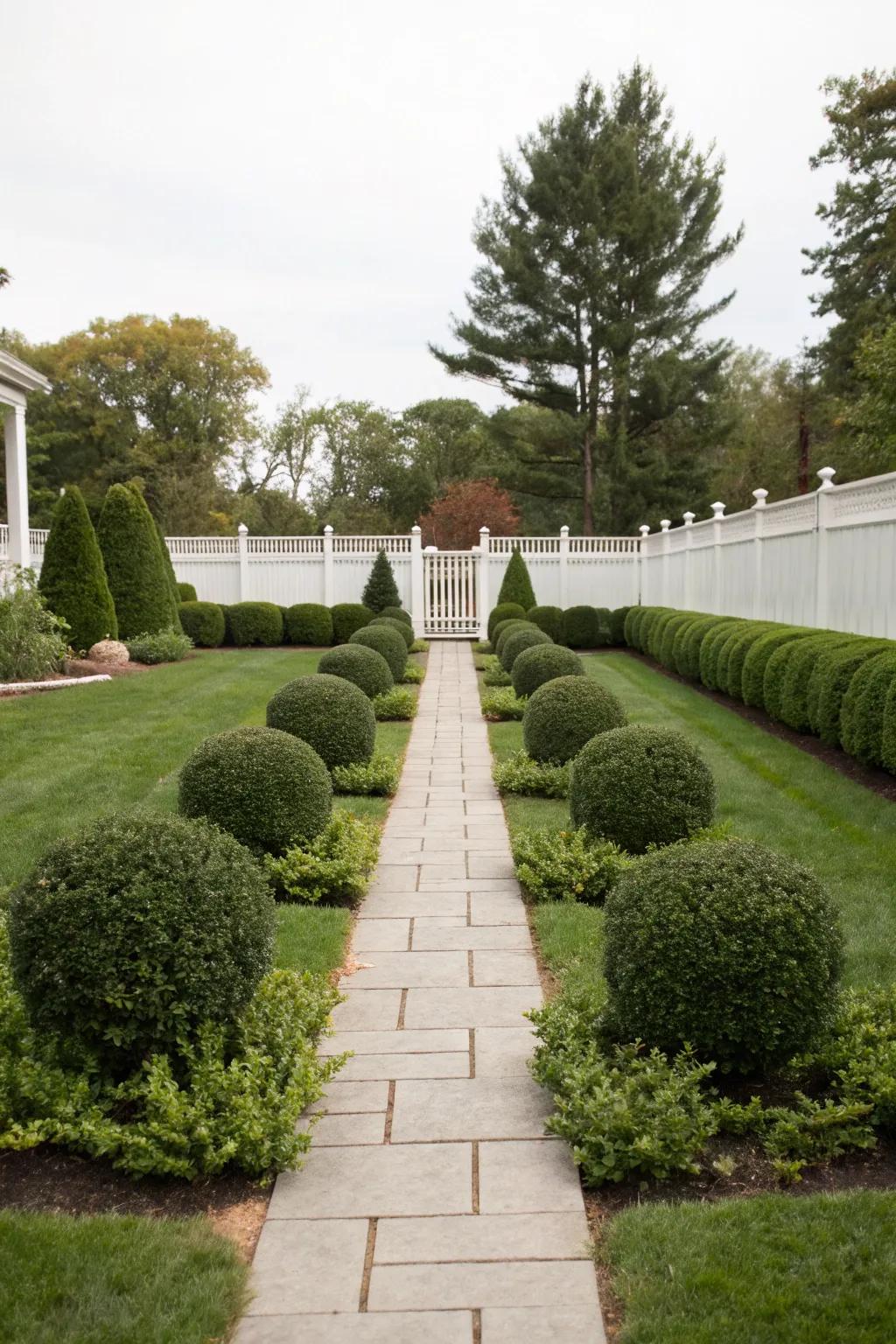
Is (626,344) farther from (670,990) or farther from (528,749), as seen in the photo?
(670,990)

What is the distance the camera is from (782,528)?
37.7 feet

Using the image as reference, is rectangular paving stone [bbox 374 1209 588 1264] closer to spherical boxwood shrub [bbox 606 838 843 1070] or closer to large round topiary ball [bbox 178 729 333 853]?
spherical boxwood shrub [bbox 606 838 843 1070]

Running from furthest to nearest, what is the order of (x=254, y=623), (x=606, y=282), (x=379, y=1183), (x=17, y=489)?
1. (x=606, y=282)
2. (x=254, y=623)
3. (x=17, y=489)
4. (x=379, y=1183)

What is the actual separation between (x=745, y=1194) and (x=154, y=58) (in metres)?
11.3

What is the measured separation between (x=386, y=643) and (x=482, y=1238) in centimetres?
1105

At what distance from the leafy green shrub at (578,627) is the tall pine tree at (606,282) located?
7.28 metres

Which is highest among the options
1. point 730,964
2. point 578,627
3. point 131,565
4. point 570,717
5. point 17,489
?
point 17,489

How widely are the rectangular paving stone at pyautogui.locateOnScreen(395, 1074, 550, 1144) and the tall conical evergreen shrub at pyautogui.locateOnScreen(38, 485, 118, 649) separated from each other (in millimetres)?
12405

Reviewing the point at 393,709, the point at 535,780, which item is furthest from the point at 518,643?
the point at 535,780

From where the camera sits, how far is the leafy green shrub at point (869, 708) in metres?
6.80

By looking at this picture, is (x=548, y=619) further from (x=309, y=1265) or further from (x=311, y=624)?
(x=309, y=1265)

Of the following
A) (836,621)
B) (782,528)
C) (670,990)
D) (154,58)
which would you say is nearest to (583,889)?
(670,990)

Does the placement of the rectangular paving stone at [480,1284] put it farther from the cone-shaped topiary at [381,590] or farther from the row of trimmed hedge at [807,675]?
the cone-shaped topiary at [381,590]

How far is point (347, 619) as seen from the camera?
2120 centimetres
